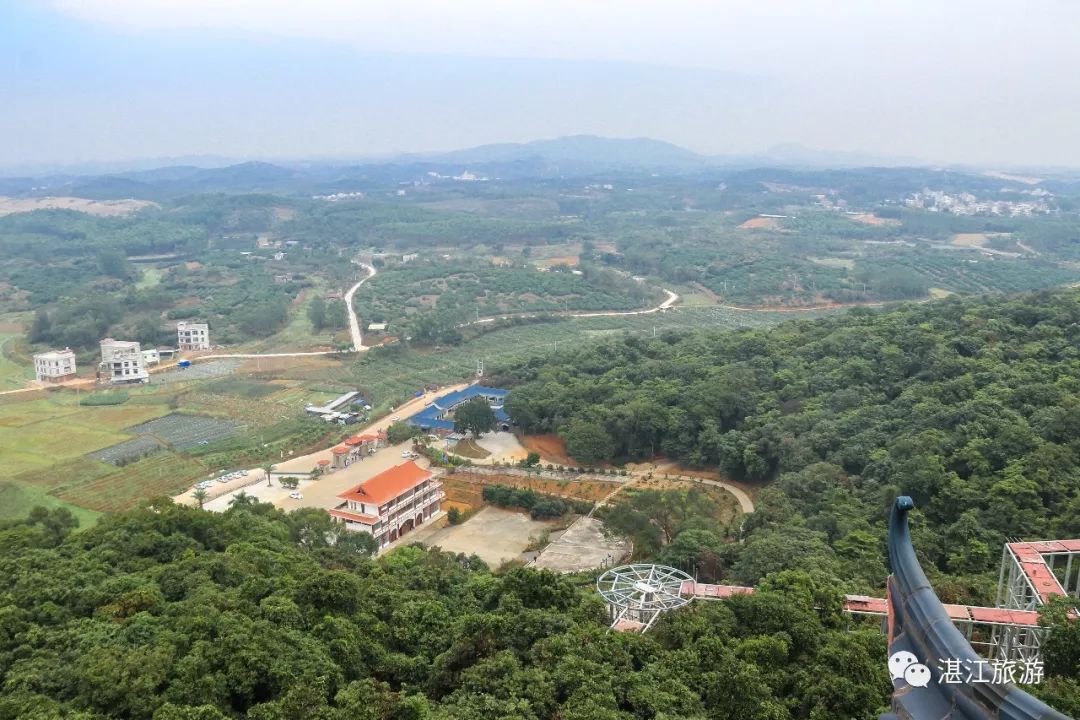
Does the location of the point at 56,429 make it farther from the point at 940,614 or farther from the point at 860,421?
the point at 940,614

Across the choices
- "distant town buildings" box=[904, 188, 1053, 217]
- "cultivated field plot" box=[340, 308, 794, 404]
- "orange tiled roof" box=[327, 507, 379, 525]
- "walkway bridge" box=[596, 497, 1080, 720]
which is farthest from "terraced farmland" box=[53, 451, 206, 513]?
"distant town buildings" box=[904, 188, 1053, 217]

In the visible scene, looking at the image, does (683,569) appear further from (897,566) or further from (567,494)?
(897,566)

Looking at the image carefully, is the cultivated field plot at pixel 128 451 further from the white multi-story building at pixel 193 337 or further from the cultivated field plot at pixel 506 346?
the white multi-story building at pixel 193 337

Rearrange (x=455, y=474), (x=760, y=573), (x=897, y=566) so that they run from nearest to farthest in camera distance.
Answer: (x=897, y=566)
(x=760, y=573)
(x=455, y=474)

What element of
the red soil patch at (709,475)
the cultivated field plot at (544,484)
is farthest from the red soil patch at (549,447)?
the red soil patch at (709,475)

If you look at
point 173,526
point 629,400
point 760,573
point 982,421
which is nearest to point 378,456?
point 629,400

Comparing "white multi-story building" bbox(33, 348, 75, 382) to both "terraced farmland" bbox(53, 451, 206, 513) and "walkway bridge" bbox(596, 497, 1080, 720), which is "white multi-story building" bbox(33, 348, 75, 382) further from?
"walkway bridge" bbox(596, 497, 1080, 720)
